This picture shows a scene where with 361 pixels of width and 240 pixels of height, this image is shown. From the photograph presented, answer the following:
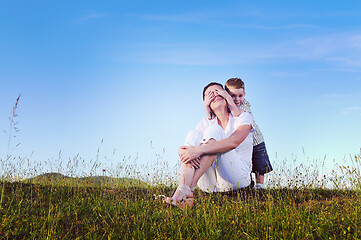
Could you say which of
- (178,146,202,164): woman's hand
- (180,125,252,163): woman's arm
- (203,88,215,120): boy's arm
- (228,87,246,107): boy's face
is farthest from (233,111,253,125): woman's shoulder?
(178,146,202,164): woman's hand

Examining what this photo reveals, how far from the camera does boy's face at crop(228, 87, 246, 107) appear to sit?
6.42m

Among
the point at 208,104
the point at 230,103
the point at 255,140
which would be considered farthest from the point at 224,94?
the point at 255,140

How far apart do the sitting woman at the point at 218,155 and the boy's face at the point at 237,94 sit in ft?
1.23

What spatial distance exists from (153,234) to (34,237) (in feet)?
4.81

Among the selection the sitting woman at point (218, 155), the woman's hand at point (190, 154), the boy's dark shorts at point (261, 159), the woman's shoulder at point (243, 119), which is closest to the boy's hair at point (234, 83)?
the sitting woman at point (218, 155)

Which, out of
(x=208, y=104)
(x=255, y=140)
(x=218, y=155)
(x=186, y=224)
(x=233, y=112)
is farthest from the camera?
(x=255, y=140)

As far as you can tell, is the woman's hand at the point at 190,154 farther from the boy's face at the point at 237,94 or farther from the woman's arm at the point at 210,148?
the boy's face at the point at 237,94

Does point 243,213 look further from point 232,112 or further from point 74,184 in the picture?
point 74,184

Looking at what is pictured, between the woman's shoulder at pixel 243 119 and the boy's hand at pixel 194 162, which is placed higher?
the woman's shoulder at pixel 243 119

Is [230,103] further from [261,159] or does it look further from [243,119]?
[261,159]

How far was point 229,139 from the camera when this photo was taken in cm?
539

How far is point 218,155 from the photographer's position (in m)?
5.50

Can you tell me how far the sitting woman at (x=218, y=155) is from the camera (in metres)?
5.22

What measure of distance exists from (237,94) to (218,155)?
1503 millimetres
